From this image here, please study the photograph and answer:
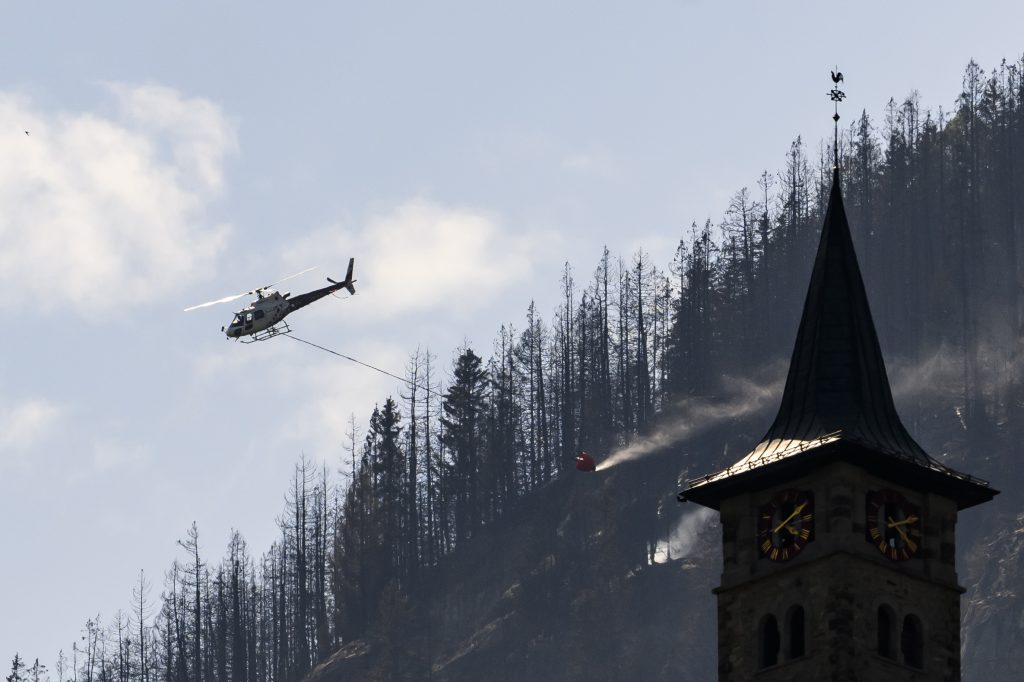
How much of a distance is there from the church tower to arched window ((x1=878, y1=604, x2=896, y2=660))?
1.2 inches

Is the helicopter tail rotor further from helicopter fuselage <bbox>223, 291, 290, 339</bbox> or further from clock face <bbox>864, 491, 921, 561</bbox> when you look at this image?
clock face <bbox>864, 491, 921, 561</bbox>

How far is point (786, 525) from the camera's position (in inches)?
3344

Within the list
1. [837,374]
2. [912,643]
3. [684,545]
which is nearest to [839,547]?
[912,643]

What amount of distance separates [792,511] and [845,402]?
4.63m

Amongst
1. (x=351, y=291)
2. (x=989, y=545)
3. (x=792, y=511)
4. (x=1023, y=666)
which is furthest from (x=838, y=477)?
(x=989, y=545)

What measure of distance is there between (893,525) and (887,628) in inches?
136

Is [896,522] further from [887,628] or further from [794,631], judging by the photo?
[794,631]

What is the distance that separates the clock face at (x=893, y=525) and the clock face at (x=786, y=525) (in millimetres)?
1893

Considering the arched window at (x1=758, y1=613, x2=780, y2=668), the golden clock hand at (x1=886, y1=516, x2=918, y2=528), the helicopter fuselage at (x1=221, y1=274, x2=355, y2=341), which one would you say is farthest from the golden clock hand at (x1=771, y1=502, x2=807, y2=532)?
the helicopter fuselage at (x1=221, y1=274, x2=355, y2=341)

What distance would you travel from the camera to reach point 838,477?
83.8 meters

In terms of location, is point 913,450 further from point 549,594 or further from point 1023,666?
point 549,594

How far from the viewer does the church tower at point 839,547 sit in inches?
3233

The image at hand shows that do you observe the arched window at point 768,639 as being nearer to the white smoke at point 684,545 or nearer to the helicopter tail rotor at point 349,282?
the helicopter tail rotor at point 349,282

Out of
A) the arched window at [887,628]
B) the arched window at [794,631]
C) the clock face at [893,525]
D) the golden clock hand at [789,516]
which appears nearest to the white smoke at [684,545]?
the golden clock hand at [789,516]
